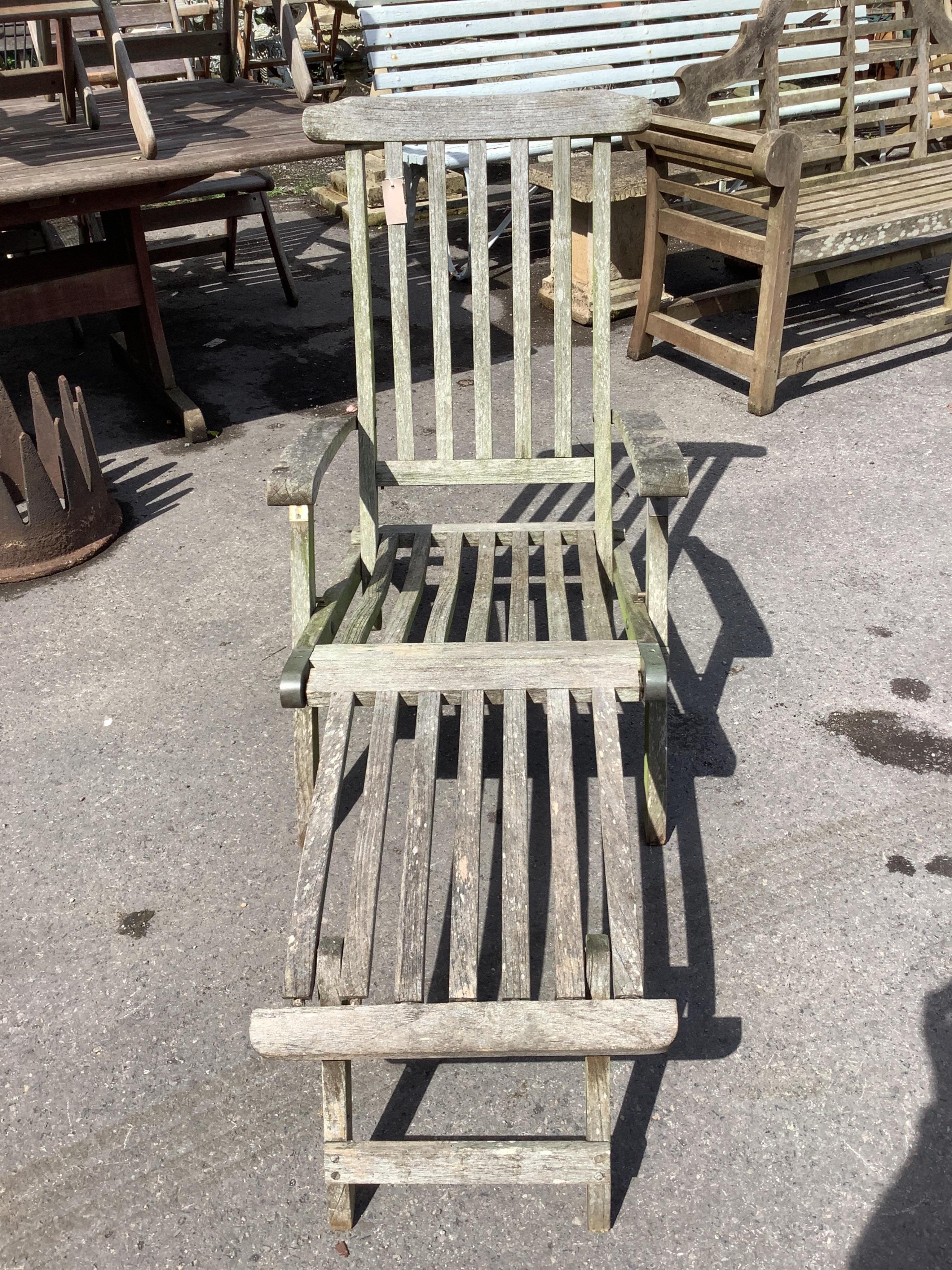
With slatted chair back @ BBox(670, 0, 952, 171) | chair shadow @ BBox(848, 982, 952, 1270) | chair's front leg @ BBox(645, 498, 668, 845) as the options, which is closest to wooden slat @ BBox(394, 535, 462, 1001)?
chair's front leg @ BBox(645, 498, 668, 845)

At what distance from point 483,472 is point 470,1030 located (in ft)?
5.24

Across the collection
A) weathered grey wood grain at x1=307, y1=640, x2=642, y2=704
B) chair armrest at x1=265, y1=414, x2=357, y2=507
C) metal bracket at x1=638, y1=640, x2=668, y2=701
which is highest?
chair armrest at x1=265, y1=414, x2=357, y2=507

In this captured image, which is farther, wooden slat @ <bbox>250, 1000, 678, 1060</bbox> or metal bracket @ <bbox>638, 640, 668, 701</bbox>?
metal bracket @ <bbox>638, 640, 668, 701</bbox>

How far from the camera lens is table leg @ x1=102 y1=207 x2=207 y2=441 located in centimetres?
A: 424

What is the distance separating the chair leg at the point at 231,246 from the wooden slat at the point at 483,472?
291 centimetres

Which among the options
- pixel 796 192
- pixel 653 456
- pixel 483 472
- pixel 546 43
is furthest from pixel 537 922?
pixel 546 43

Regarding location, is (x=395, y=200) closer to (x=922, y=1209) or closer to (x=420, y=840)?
(x=420, y=840)

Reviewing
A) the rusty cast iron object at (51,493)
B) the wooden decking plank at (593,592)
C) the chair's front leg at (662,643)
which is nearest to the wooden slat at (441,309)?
the wooden decking plank at (593,592)

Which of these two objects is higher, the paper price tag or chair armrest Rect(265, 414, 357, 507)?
the paper price tag

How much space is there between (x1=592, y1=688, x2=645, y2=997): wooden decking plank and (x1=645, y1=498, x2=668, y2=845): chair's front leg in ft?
0.52

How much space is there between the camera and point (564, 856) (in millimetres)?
1891

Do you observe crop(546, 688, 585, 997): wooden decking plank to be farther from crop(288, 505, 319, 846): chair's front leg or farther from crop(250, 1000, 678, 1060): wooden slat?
crop(288, 505, 319, 846): chair's front leg

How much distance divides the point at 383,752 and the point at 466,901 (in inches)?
16.0

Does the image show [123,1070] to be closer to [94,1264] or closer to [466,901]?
[94,1264]
